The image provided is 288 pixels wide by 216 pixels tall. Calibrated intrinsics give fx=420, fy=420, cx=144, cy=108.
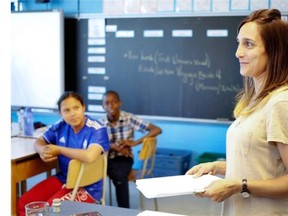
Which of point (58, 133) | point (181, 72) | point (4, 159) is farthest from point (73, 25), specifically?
point (4, 159)

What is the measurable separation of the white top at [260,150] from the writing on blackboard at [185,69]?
290 centimetres

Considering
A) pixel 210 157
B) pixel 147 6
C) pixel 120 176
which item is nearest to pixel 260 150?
pixel 120 176

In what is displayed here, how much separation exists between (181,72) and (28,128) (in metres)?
1.68

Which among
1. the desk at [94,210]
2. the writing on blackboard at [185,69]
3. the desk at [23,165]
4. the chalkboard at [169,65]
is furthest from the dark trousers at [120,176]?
the desk at [94,210]

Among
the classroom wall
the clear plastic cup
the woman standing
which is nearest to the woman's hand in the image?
the woman standing

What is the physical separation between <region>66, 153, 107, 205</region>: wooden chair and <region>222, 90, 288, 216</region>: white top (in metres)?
1.39

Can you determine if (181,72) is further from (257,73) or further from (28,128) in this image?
(257,73)

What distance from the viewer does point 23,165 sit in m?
2.76

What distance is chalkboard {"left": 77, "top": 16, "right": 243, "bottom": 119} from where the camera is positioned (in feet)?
13.8

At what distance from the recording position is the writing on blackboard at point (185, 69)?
4230 millimetres

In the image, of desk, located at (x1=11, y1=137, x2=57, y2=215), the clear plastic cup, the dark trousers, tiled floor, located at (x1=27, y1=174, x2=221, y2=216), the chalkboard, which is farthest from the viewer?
the chalkboard

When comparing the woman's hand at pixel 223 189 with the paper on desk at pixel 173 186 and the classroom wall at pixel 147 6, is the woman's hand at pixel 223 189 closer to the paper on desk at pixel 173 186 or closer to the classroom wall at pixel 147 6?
the paper on desk at pixel 173 186

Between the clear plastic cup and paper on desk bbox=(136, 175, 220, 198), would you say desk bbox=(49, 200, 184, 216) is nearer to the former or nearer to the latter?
the clear plastic cup

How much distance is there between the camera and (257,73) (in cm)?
133
